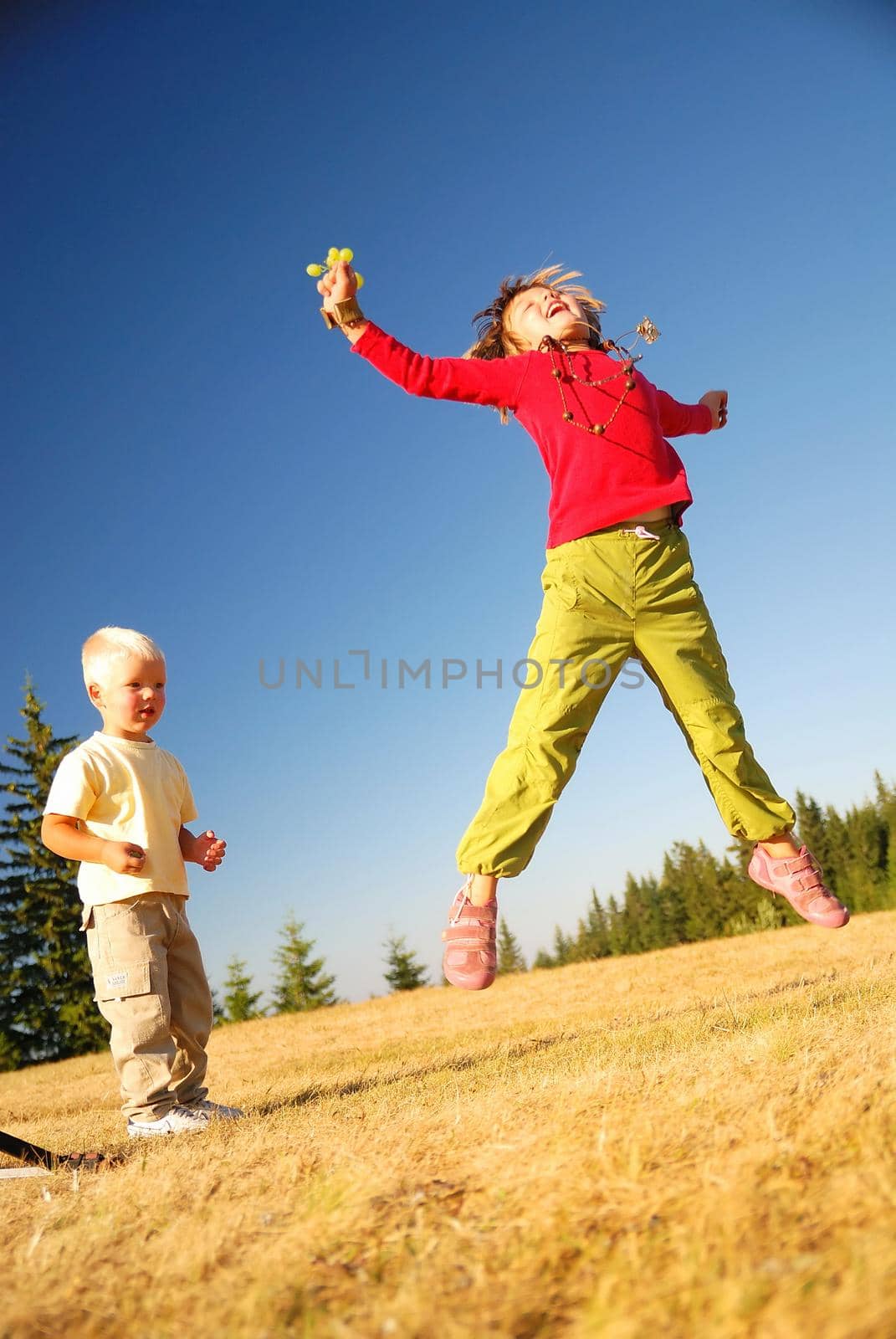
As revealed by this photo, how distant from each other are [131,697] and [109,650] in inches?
7.5

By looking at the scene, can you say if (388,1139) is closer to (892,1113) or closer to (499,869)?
(892,1113)

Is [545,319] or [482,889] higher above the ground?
[545,319]

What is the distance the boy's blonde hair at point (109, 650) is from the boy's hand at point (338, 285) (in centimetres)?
138

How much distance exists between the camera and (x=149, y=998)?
3.05 metres

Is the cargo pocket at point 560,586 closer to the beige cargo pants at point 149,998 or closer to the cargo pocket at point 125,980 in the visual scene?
the beige cargo pants at point 149,998

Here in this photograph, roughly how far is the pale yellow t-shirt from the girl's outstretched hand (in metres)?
2.72

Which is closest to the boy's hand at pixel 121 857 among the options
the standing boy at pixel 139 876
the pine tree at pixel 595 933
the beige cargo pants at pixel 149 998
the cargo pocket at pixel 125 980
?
the standing boy at pixel 139 876

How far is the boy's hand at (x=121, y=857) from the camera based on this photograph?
3018mm

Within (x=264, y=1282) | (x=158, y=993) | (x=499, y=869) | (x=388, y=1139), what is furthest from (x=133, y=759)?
(x=264, y=1282)

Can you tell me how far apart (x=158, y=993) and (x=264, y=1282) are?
220 centimetres

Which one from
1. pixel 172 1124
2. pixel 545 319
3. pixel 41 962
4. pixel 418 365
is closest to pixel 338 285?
pixel 418 365

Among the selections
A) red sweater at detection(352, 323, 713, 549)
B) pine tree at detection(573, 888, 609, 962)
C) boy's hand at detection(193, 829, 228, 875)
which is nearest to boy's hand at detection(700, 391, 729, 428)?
red sweater at detection(352, 323, 713, 549)

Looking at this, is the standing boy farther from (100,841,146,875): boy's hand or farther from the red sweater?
the red sweater

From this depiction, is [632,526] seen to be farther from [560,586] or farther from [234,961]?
[234,961]
